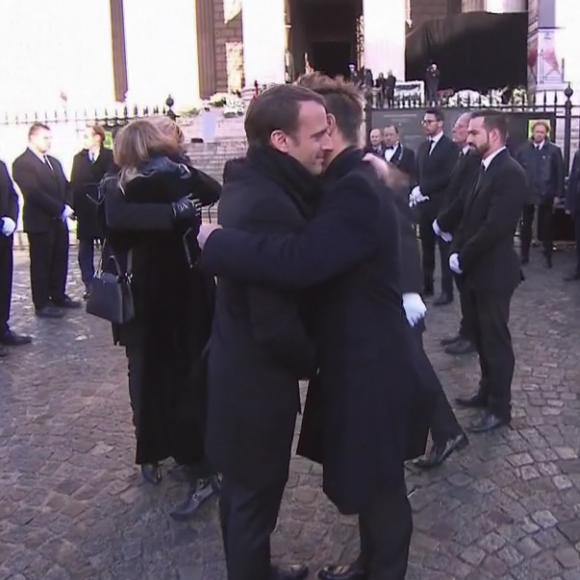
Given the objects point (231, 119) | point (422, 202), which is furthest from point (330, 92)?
point (231, 119)

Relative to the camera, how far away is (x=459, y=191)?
6.52m

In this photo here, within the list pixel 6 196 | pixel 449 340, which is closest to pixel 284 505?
pixel 449 340

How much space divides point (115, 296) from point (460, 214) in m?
3.00

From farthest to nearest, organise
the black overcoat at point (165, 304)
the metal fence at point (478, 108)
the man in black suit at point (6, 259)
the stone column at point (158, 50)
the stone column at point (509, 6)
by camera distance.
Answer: the stone column at point (158, 50), the stone column at point (509, 6), the metal fence at point (478, 108), the man in black suit at point (6, 259), the black overcoat at point (165, 304)

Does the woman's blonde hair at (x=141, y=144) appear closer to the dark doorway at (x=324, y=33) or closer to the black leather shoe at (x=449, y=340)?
the black leather shoe at (x=449, y=340)

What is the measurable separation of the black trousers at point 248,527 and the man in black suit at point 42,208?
610cm

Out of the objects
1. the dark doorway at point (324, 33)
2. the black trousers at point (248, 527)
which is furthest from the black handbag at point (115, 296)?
the dark doorway at point (324, 33)

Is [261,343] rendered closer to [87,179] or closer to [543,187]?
Answer: [87,179]

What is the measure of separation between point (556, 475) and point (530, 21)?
741 inches

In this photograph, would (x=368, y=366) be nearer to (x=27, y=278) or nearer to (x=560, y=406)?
(x=560, y=406)

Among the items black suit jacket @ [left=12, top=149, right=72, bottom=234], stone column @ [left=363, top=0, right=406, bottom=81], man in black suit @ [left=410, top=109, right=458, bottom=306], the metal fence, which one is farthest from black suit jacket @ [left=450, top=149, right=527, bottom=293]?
stone column @ [left=363, top=0, right=406, bottom=81]

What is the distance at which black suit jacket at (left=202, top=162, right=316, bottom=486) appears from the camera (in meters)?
2.54

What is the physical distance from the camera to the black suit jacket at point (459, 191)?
602 centimetres

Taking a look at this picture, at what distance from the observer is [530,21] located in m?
20.8
